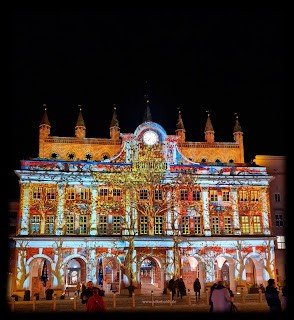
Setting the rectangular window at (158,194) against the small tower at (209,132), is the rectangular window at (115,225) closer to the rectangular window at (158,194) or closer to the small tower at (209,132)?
the rectangular window at (158,194)

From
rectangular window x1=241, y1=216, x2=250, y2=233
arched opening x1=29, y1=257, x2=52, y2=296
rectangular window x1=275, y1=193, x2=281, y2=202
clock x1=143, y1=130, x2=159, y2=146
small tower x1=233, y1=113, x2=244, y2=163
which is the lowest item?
arched opening x1=29, y1=257, x2=52, y2=296

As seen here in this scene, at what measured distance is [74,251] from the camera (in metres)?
46.0

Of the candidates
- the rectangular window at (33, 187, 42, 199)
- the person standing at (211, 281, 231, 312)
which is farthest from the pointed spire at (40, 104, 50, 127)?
the person standing at (211, 281, 231, 312)

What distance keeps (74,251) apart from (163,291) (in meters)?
10.2

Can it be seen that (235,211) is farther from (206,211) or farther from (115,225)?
(115,225)

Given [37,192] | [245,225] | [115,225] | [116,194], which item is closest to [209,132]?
[245,225]

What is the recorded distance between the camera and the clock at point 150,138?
5059 cm

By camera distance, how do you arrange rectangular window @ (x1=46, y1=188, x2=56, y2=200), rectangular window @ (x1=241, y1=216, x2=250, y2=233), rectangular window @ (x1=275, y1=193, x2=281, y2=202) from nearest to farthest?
rectangular window @ (x1=46, y1=188, x2=56, y2=200)
rectangular window @ (x1=241, y1=216, x2=250, y2=233)
rectangular window @ (x1=275, y1=193, x2=281, y2=202)

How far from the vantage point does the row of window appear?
4709cm

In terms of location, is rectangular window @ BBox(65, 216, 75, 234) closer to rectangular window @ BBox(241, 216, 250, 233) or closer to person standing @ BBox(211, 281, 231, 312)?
rectangular window @ BBox(241, 216, 250, 233)

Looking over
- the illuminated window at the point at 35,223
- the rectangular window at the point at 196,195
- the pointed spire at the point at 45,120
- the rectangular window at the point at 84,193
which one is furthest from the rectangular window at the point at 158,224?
the pointed spire at the point at 45,120

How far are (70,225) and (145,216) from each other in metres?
8.33

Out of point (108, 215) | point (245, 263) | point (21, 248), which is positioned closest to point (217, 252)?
point (245, 263)

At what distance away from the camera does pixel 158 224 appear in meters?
48.5
